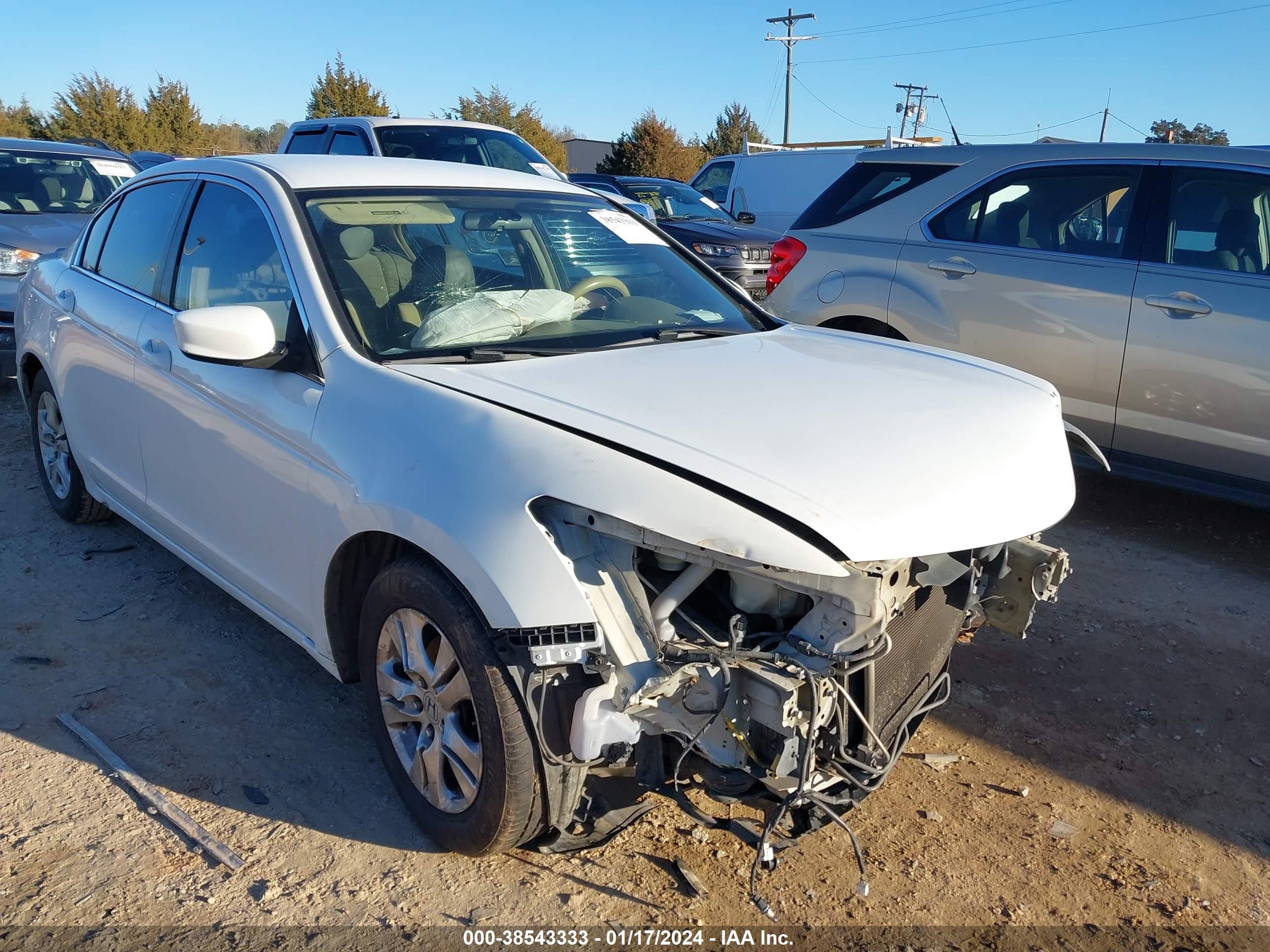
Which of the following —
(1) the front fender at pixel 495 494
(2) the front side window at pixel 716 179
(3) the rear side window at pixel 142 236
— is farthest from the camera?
(2) the front side window at pixel 716 179

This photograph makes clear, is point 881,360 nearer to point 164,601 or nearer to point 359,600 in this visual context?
point 359,600

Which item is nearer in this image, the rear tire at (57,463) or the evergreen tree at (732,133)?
the rear tire at (57,463)

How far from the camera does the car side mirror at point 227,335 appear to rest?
2.81 metres

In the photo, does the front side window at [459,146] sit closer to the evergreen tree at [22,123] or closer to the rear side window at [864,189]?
the rear side window at [864,189]

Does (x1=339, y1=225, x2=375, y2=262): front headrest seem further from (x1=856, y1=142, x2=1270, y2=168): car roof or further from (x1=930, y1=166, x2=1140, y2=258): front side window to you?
(x1=856, y1=142, x2=1270, y2=168): car roof

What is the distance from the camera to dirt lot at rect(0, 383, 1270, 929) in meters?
2.54

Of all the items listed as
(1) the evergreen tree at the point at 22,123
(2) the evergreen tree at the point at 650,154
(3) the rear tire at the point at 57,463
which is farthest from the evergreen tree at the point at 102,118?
(3) the rear tire at the point at 57,463

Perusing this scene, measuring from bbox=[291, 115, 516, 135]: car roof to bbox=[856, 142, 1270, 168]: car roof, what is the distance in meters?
4.75

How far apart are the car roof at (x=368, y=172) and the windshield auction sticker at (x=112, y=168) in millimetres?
6364

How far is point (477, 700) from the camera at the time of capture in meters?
2.40

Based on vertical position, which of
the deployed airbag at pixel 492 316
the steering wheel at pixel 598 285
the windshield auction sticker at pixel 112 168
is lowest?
the deployed airbag at pixel 492 316

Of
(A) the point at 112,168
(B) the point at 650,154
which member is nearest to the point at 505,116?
(B) the point at 650,154

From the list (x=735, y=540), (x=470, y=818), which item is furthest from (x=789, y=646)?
(x=470, y=818)

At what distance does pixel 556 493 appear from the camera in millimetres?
2225
